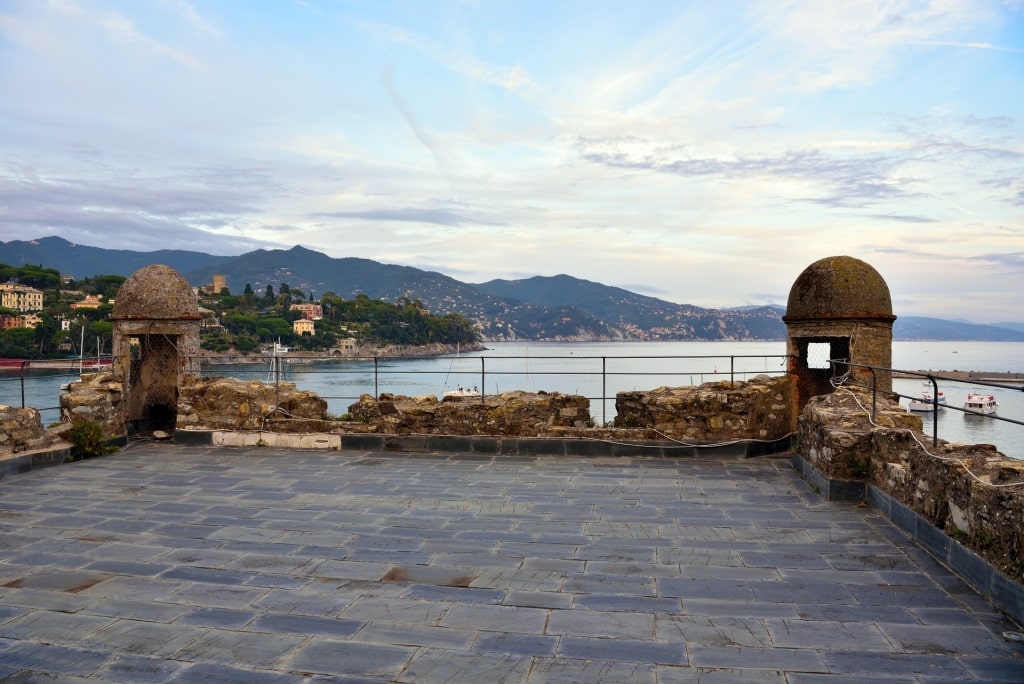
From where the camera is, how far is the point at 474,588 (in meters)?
4.36

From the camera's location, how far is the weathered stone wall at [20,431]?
8266mm

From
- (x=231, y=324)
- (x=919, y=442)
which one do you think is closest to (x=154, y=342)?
(x=919, y=442)

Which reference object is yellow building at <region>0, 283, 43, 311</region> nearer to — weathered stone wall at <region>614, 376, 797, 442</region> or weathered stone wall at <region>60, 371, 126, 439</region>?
weathered stone wall at <region>60, 371, 126, 439</region>

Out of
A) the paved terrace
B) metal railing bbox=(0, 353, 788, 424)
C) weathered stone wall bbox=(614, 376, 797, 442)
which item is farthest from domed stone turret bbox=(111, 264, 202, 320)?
weathered stone wall bbox=(614, 376, 797, 442)

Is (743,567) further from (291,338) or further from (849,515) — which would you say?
(291,338)

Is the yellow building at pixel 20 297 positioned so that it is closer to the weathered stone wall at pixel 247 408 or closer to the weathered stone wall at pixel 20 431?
the weathered stone wall at pixel 247 408

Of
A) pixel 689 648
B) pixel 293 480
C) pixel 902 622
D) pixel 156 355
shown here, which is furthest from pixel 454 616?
pixel 156 355

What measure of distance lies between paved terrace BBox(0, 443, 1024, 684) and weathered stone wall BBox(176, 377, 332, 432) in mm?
2846

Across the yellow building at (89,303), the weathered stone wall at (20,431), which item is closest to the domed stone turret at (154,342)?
the weathered stone wall at (20,431)

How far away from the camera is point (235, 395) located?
10508 millimetres

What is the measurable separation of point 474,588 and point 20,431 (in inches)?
281

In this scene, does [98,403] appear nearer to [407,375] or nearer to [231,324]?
[407,375]

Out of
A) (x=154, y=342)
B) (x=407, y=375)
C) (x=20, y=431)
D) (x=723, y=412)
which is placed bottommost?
(x=407, y=375)

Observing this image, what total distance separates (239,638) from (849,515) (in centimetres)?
517
